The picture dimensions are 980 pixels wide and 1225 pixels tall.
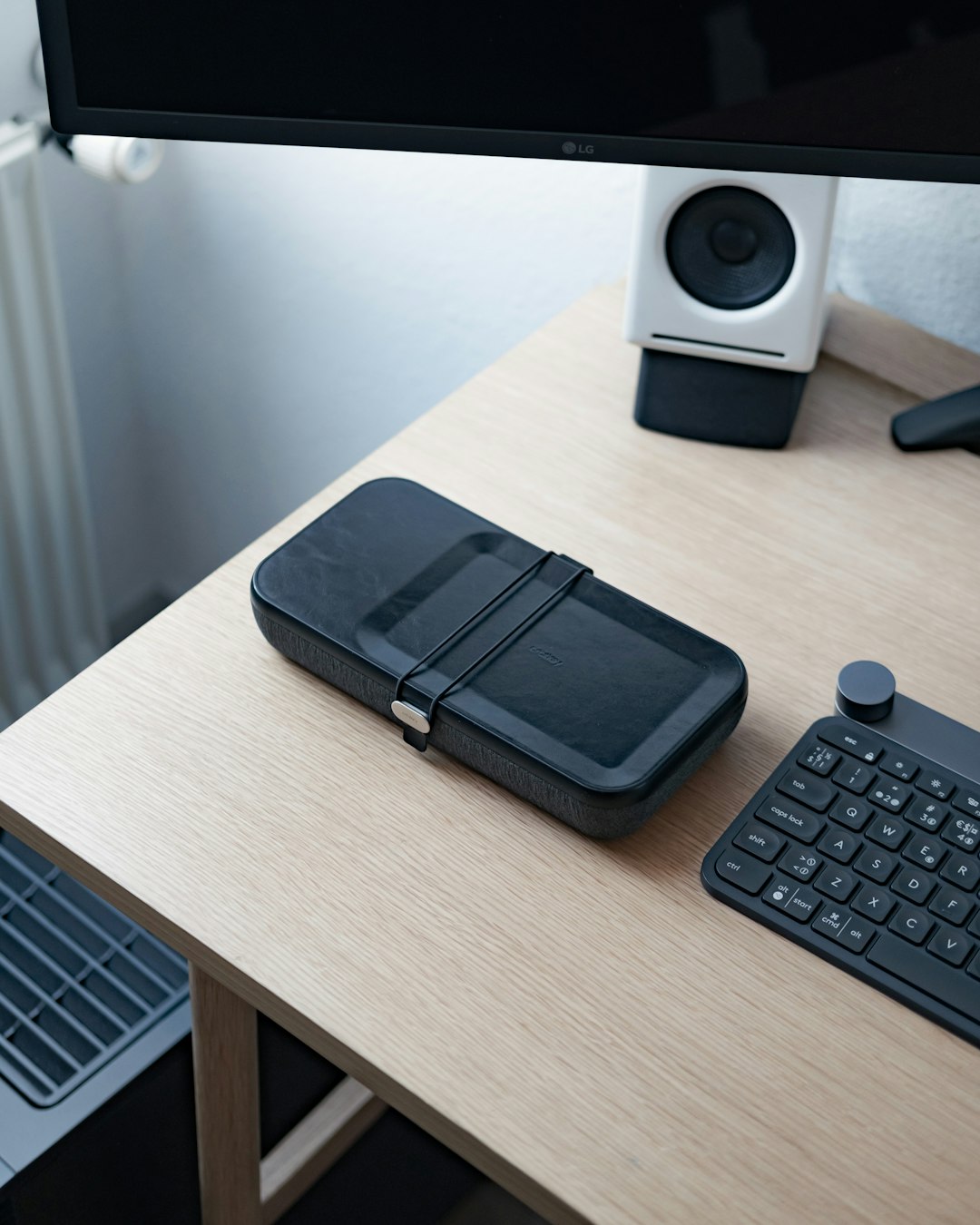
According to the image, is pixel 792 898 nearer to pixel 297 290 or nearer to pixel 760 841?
pixel 760 841

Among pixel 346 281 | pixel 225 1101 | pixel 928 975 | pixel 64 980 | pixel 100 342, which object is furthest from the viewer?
pixel 100 342

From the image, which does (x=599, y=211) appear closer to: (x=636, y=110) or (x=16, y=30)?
(x=636, y=110)

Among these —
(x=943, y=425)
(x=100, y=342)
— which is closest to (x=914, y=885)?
(x=943, y=425)

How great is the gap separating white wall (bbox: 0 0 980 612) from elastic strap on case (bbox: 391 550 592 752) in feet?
1.17

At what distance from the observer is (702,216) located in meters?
0.76

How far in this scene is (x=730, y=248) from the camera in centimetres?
77

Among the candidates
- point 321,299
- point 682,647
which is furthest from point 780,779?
point 321,299

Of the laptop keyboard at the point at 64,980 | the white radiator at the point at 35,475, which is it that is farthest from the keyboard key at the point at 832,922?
the white radiator at the point at 35,475

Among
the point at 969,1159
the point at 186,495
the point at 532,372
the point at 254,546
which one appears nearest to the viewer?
the point at 969,1159

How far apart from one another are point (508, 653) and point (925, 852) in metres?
0.21

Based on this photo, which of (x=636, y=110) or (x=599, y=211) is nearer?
(x=636, y=110)

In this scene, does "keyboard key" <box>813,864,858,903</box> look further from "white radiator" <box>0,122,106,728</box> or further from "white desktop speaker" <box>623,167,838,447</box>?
"white radiator" <box>0,122,106,728</box>

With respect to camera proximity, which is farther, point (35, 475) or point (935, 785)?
point (35, 475)

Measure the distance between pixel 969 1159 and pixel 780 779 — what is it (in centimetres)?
18
